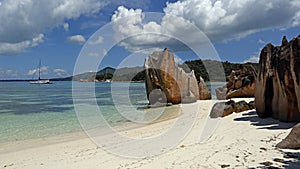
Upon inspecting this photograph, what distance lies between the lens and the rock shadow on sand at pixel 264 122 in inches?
356

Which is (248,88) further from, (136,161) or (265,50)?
(136,161)

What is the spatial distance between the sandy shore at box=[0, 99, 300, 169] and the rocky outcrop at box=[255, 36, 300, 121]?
0.51 meters

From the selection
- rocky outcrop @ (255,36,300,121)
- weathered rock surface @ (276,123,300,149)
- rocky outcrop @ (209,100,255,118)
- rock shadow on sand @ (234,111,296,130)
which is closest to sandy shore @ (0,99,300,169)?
rock shadow on sand @ (234,111,296,130)

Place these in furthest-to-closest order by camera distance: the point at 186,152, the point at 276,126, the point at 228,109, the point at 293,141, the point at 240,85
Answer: the point at 240,85 → the point at 228,109 → the point at 276,126 → the point at 186,152 → the point at 293,141

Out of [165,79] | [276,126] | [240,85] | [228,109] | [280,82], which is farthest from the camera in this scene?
[240,85]

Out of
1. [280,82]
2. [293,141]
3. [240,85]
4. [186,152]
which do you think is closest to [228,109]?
[280,82]

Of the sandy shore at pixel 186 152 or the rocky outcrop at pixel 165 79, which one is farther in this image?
the rocky outcrop at pixel 165 79

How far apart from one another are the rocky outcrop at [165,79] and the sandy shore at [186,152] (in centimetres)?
1016

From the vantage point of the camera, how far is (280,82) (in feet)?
32.4

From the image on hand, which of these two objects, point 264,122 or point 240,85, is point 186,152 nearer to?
point 264,122

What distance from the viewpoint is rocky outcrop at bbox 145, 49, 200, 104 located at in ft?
67.3

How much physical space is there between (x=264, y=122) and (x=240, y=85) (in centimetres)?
1099

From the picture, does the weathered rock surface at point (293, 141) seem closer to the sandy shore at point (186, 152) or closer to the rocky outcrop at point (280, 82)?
the sandy shore at point (186, 152)

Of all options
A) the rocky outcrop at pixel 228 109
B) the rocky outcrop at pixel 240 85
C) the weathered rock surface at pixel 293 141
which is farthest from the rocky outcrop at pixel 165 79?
the weathered rock surface at pixel 293 141
